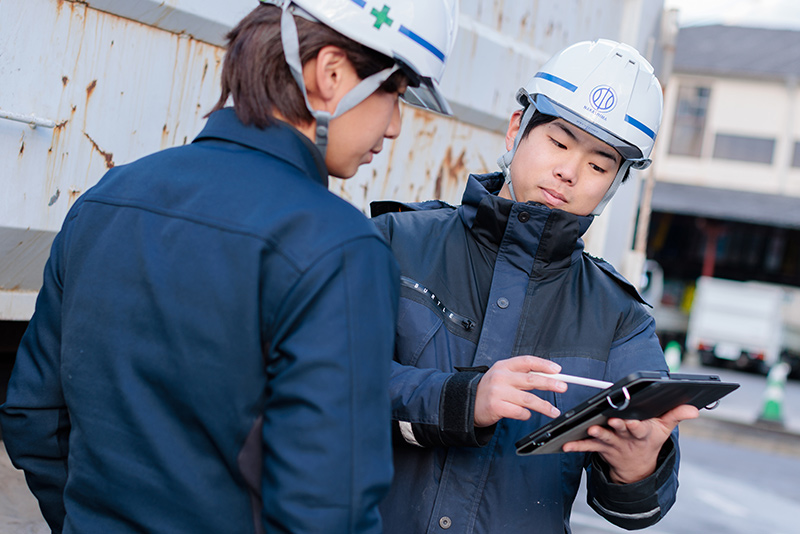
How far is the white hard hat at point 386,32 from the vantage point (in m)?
1.27

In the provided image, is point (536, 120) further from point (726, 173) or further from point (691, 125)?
point (691, 125)

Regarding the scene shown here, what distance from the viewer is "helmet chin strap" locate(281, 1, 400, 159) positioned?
1248 millimetres

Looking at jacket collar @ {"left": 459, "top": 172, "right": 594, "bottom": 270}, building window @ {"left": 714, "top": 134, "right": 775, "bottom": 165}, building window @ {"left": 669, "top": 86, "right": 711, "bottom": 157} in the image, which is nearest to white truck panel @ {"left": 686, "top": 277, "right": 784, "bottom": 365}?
building window @ {"left": 714, "top": 134, "right": 775, "bottom": 165}

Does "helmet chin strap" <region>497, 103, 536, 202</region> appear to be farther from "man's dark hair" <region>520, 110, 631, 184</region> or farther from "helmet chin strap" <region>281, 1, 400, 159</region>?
"helmet chin strap" <region>281, 1, 400, 159</region>

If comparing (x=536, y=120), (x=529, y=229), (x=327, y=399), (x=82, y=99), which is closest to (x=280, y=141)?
(x=327, y=399)

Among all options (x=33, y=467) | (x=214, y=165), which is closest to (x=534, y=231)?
(x=214, y=165)

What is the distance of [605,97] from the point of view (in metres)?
2.06

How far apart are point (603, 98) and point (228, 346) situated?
50.9 inches

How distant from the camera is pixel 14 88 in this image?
1.80m

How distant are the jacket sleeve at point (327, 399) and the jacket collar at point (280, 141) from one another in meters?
0.19

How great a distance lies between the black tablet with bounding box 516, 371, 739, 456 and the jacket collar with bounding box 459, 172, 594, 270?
1.38 ft

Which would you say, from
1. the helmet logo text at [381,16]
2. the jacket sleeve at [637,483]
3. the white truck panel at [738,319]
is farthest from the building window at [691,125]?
the helmet logo text at [381,16]

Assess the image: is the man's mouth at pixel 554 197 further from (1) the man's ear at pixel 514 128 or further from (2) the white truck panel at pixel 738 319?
(2) the white truck panel at pixel 738 319

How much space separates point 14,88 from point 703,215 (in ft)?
79.4
